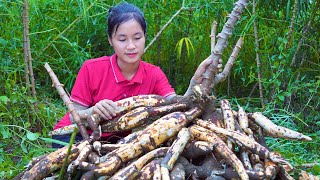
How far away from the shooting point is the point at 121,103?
2014mm

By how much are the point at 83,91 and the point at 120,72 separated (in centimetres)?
18

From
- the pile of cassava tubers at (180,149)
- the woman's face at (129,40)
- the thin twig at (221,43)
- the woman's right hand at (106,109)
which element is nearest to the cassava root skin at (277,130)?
the pile of cassava tubers at (180,149)

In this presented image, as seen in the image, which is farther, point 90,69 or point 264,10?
point 264,10

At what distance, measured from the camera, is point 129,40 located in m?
2.33

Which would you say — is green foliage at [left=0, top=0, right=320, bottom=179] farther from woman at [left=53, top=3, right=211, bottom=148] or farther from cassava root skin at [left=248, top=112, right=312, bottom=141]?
cassava root skin at [left=248, top=112, right=312, bottom=141]

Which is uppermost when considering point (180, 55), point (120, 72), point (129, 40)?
point (129, 40)

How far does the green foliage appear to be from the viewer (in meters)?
3.05

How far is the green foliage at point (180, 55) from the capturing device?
3053mm

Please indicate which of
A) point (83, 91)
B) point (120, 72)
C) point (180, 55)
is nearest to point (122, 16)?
point (120, 72)

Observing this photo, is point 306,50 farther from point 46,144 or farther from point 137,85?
point 46,144

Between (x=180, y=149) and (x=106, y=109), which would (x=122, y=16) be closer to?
(x=106, y=109)

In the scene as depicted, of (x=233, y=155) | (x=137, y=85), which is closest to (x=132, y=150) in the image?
(x=233, y=155)

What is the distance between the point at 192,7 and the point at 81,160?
2.06 metres

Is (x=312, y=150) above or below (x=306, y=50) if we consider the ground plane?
below
